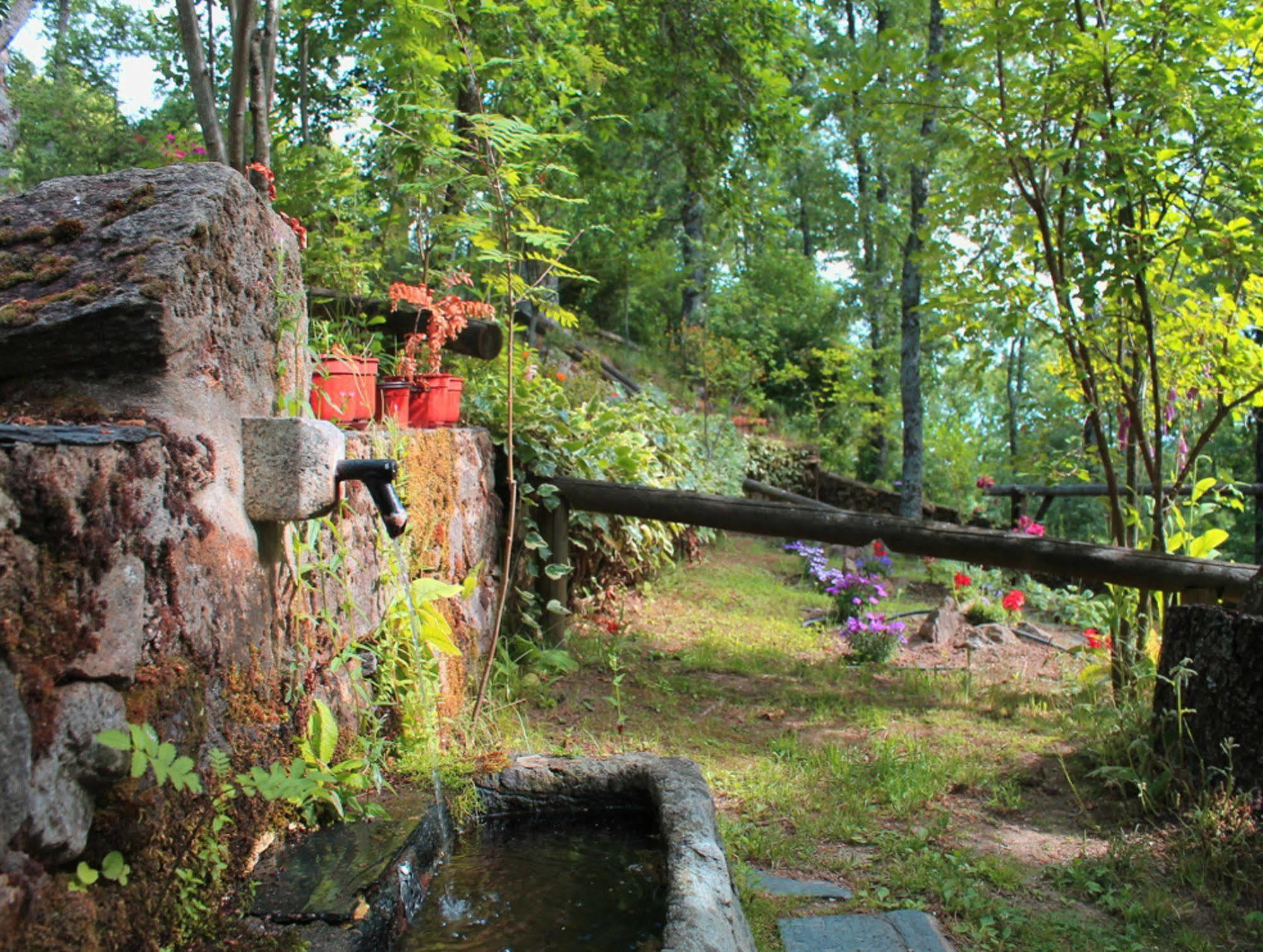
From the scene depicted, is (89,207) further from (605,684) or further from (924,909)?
(605,684)

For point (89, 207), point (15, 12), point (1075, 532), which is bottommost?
point (1075, 532)

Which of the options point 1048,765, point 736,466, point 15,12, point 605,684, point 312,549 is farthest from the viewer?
point 736,466

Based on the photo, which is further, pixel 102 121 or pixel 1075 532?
pixel 1075 532

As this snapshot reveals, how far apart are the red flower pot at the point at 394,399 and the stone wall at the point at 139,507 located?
1.35 m

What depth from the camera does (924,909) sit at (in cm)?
248

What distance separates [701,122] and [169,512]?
8.14m

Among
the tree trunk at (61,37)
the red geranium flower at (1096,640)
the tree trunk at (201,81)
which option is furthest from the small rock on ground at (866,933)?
the tree trunk at (61,37)

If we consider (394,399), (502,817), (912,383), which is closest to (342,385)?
(394,399)

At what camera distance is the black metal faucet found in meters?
1.89

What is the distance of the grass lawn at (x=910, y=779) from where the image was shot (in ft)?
8.13

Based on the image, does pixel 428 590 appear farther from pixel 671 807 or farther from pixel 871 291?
pixel 871 291

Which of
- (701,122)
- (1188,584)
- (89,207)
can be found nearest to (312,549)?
(89,207)

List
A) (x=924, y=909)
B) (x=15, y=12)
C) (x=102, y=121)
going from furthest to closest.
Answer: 1. (x=102, y=121)
2. (x=15, y=12)
3. (x=924, y=909)

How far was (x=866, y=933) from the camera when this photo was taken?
2.28 meters
